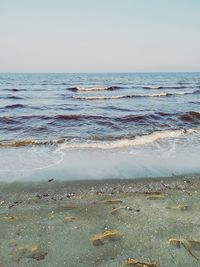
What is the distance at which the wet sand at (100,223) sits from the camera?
4316 millimetres

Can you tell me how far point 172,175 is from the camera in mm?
7852

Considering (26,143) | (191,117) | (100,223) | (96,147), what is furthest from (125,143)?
(191,117)

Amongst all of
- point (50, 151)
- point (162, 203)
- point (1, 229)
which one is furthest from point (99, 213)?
point (50, 151)

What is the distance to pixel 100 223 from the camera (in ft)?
17.3

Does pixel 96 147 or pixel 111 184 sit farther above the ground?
pixel 111 184

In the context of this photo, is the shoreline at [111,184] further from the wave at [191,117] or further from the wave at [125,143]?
the wave at [191,117]

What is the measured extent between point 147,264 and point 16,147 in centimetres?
800

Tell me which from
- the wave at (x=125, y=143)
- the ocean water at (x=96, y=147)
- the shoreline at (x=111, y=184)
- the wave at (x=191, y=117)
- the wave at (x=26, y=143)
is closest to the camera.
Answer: the shoreline at (x=111, y=184)

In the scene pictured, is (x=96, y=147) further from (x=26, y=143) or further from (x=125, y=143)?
(x=26, y=143)

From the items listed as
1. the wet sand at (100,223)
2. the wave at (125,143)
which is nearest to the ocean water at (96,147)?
the wave at (125,143)

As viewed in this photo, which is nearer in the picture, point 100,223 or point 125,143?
point 100,223

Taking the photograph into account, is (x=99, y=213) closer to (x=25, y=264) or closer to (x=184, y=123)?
(x=25, y=264)

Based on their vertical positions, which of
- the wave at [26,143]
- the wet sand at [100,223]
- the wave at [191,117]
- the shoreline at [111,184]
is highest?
the wet sand at [100,223]

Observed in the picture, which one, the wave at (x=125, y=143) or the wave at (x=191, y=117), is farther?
the wave at (x=191, y=117)
